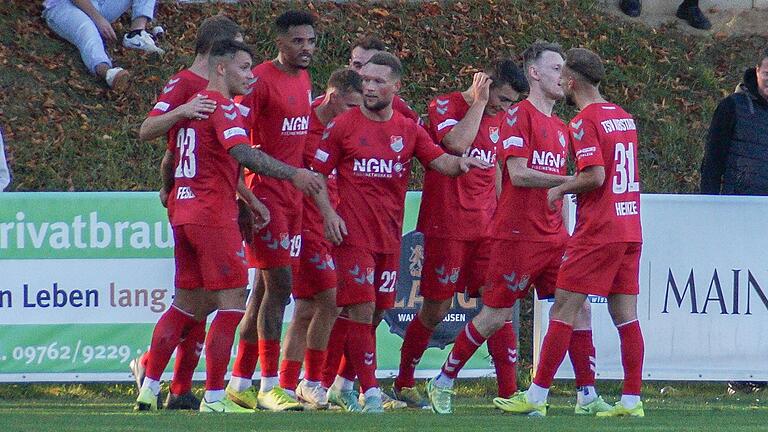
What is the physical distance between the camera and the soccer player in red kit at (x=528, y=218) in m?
8.80

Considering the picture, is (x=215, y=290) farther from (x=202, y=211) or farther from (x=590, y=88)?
(x=590, y=88)

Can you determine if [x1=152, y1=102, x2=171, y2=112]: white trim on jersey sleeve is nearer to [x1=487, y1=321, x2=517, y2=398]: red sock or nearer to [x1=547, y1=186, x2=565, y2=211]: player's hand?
[x1=547, y1=186, x2=565, y2=211]: player's hand

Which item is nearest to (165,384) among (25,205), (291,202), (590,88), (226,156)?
(25,205)

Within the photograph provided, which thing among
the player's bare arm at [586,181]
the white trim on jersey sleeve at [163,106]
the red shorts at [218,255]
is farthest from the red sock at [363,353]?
the white trim on jersey sleeve at [163,106]

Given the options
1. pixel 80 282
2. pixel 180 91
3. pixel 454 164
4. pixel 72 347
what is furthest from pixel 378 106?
pixel 72 347

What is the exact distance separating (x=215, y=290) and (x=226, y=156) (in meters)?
0.77

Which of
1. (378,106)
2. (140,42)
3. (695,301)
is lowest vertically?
(695,301)

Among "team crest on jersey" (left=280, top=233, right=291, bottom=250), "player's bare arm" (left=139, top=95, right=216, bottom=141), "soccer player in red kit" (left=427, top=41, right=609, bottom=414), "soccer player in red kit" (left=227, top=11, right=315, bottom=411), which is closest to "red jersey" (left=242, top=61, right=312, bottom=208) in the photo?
"soccer player in red kit" (left=227, top=11, right=315, bottom=411)

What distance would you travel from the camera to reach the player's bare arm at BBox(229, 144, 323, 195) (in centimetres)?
804

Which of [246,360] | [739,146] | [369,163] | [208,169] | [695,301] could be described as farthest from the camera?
[739,146]

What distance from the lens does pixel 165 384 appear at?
10789 mm

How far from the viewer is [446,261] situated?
945 cm

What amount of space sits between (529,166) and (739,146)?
321cm

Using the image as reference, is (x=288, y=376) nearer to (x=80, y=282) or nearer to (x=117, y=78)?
(x=80, y=282)
